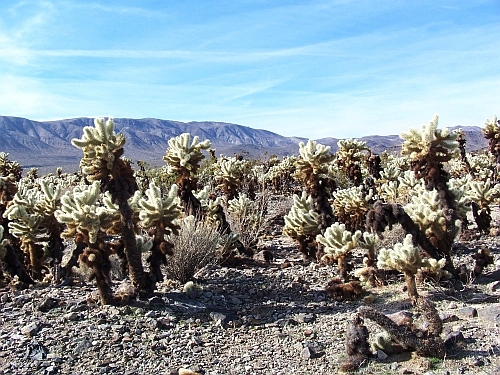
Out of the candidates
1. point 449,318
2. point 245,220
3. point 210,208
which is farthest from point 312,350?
point 245,220

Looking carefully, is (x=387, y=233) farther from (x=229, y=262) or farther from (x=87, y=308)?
(x=87, y=308)

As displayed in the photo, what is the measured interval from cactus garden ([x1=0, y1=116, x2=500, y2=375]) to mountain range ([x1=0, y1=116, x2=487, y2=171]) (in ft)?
231

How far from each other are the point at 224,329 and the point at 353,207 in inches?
205

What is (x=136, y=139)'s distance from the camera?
140125 mm

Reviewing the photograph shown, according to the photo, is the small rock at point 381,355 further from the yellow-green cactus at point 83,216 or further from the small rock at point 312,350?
the yellow-green cactus at point 83,216

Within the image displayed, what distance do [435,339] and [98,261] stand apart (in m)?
3.93

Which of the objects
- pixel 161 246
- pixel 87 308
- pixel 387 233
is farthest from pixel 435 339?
pixel 387 233

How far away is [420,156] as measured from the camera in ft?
26.4

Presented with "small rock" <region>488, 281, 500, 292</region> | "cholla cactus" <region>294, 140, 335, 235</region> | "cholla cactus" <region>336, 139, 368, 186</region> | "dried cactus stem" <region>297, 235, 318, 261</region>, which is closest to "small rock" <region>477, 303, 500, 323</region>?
"small rock" <region>488, 281, 500, 292</region>

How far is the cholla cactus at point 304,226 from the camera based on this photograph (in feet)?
28.9

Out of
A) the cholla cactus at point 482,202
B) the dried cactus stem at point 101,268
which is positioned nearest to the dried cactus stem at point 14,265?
the dried cactus stem at point 101,268

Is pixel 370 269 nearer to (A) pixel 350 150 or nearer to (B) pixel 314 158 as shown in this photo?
(B) pixel 314 158

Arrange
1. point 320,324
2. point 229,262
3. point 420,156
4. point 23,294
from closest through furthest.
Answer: point 320,324, point 23,294, point 420,156, point 229,262

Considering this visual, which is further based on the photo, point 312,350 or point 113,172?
point 113,172
